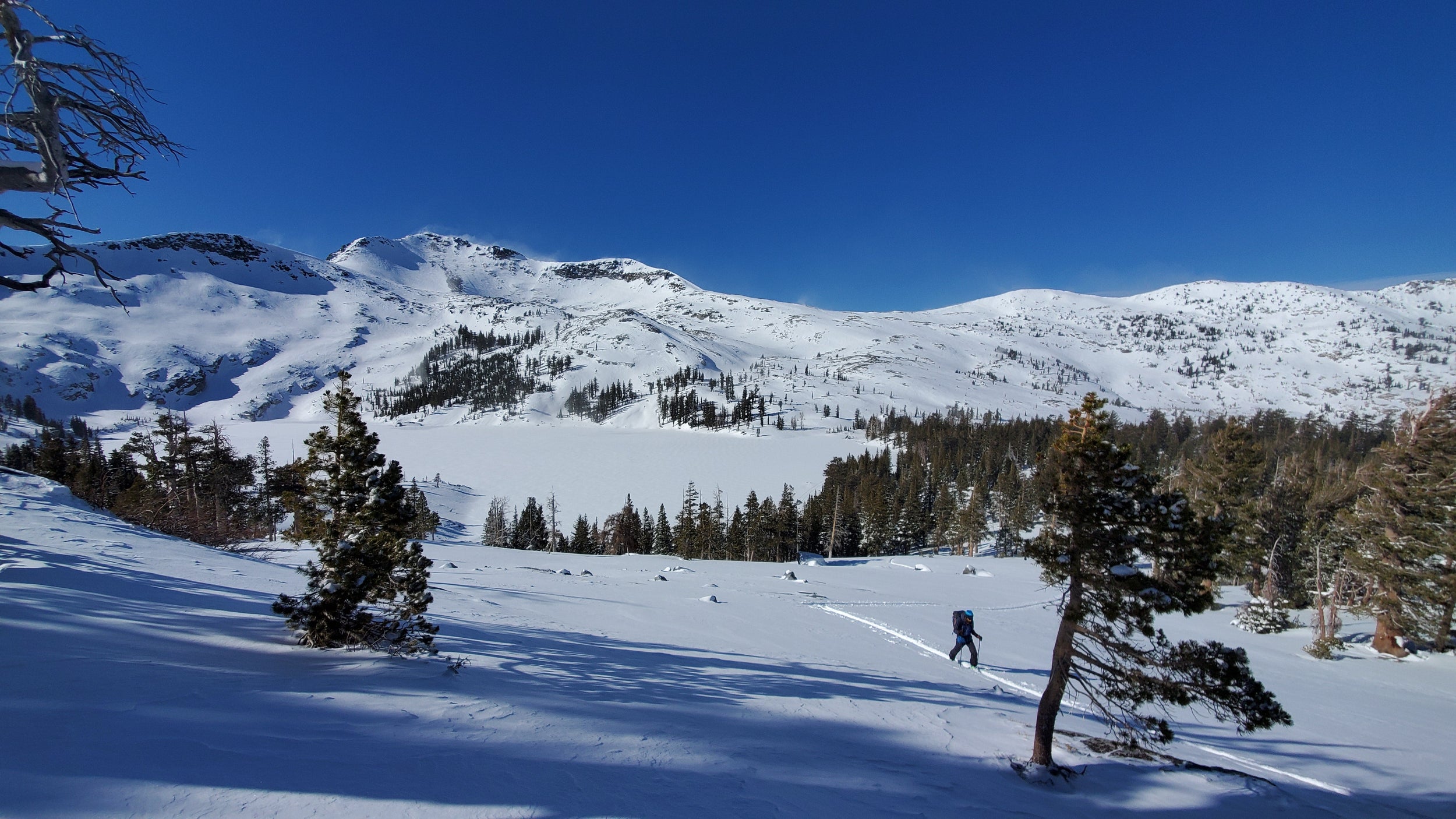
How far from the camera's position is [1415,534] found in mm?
21391

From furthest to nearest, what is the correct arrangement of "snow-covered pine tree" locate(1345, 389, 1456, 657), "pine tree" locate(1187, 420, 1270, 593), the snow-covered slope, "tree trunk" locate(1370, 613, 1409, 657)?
"pine tree" locate(1187, 420, 1270, 593), "tree trunk" locate(1370, 613, 1409, 657), "snow-covered pine tree" locate(1345, 389, 1456, 657), the snow-covered slope

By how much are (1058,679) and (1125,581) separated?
1.82m

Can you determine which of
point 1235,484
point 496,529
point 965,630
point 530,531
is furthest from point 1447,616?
point 496,529

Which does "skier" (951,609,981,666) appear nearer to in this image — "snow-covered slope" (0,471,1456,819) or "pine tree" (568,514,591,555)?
"snow-covered slope" (0,471,1456,819)

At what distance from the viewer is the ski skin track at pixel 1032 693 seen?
9648 mm

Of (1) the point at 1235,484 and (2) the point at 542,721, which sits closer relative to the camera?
(2) the point at 542,721

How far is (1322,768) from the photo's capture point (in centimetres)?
1037

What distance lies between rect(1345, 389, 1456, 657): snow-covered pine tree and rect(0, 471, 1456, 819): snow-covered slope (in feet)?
18.3

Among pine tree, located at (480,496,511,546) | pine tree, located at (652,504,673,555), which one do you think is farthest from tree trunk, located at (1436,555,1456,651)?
pine tree, located at (480,496,511,546)

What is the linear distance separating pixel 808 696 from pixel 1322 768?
984 cm

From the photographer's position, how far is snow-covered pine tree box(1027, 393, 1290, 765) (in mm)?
7555

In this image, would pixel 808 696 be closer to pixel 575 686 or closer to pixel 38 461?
pixel 575 686

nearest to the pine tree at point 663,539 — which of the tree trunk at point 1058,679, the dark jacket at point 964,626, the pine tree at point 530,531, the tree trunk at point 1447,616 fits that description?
the pine tree at point 530,531

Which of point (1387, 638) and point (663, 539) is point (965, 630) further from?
point (663, 539)
